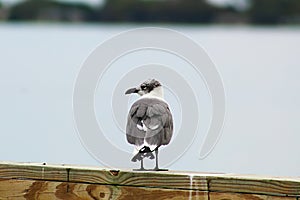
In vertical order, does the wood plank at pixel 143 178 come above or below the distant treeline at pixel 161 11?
below

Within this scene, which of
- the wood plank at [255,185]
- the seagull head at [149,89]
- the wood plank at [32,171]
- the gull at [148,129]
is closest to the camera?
the wood plank at [255,185]

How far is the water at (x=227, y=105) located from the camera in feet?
29.1

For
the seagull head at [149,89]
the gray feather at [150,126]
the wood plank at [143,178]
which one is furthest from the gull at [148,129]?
the wood plank at [143,178]

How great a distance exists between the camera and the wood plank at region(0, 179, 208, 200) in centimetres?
356

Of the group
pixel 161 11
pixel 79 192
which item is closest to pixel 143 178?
pixel 79 192

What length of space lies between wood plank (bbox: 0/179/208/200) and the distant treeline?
22.8 m

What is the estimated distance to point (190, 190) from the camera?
3531 millimetres

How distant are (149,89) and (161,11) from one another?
82.4ft

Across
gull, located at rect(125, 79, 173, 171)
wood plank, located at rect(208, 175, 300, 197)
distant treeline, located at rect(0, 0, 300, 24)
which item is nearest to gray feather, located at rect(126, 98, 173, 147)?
gull, located at rect(125, 79, 173, 171)

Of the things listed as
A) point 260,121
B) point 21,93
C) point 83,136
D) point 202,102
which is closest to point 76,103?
point 83,136

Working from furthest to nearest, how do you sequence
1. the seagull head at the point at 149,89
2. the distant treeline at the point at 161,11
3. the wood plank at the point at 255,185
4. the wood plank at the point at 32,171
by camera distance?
the distant treeline at the point at 161,11, the seagull head at the point at 149,89, the wood plank at the point at 32,171, the wood plank at the point at 255,185

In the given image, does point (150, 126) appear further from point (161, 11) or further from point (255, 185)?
point (161, 11)

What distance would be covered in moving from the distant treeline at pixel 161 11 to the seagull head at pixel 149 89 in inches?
870

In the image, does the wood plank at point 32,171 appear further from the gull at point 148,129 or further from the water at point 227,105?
the water at point 227,105
